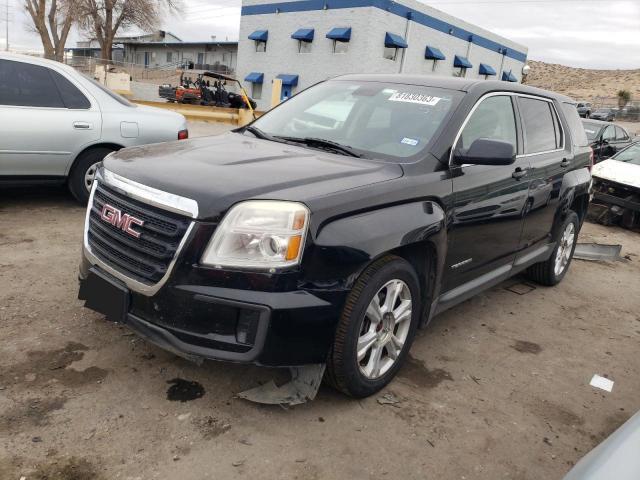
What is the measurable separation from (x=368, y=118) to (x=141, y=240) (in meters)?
1.74

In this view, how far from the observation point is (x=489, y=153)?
322 centimetres

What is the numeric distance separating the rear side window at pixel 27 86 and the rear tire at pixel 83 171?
21.5 inches

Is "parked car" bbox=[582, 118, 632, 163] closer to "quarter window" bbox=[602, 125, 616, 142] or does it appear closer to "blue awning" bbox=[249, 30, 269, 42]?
"quarter window" bbox=[602, 125, 616, 142]

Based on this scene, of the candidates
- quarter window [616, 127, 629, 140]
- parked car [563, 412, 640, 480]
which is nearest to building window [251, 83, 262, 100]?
quarter window [616, 127, 629, 140]

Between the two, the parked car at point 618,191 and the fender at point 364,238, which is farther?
the parked car at point 618,191

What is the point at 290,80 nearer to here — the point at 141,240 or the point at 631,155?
the point at 631,155

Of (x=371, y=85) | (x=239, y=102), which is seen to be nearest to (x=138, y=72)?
(x=239, y=102)

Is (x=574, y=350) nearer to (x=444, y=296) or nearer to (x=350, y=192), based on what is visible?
(x=444, y=296)

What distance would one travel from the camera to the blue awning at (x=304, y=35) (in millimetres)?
29016

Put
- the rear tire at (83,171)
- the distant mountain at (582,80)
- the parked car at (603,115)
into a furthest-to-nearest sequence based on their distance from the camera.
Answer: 1. the distant mountain at (582,80)
2. the parked car at (603,115)
3. the rear tire at (83,171)

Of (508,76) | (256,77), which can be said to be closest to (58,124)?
(256,77)

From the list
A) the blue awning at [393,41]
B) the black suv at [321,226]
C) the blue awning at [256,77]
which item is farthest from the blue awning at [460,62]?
the black suv at [321,226]

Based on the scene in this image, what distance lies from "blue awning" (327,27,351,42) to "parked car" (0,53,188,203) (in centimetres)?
2281

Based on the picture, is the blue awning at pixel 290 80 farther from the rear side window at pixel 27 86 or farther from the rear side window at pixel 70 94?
the rear side window at pixel 27 86
